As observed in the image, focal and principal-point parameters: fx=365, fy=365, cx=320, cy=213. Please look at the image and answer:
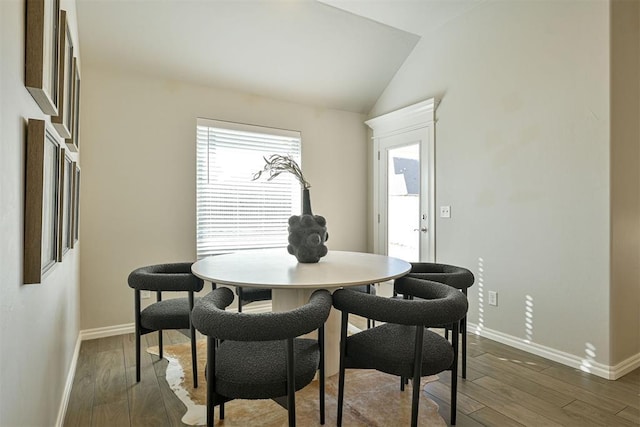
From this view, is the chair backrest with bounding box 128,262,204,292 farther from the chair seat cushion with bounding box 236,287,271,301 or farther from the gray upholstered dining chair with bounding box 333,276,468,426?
the gray upholstered dining chair with bounding box 333,276,468,426

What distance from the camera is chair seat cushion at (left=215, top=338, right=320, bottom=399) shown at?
1.42 m

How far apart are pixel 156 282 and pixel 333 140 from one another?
290cm

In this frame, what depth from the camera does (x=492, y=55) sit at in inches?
124

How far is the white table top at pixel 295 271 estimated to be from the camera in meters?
1.78

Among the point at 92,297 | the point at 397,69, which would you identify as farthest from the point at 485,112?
the point at 92,297

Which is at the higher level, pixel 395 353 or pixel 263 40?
pixel 263 40

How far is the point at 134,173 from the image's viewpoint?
3.32m

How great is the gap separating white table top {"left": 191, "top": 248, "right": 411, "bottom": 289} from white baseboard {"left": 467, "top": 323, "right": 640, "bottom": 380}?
1.33 m

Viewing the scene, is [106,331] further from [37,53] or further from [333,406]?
[37,53]

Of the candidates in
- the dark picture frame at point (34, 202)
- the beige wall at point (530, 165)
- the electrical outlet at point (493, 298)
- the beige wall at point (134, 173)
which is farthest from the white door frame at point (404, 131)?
the dark picture frame at point (34, 202)

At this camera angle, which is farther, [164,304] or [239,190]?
[239,190]

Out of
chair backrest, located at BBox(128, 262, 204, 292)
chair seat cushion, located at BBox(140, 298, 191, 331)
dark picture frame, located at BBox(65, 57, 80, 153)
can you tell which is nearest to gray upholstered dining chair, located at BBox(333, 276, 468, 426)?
chair backrest, located at BBox(128, 262, 204, 292)

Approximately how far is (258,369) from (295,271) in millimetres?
690

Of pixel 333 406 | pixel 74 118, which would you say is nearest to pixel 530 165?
pixel 333 406
